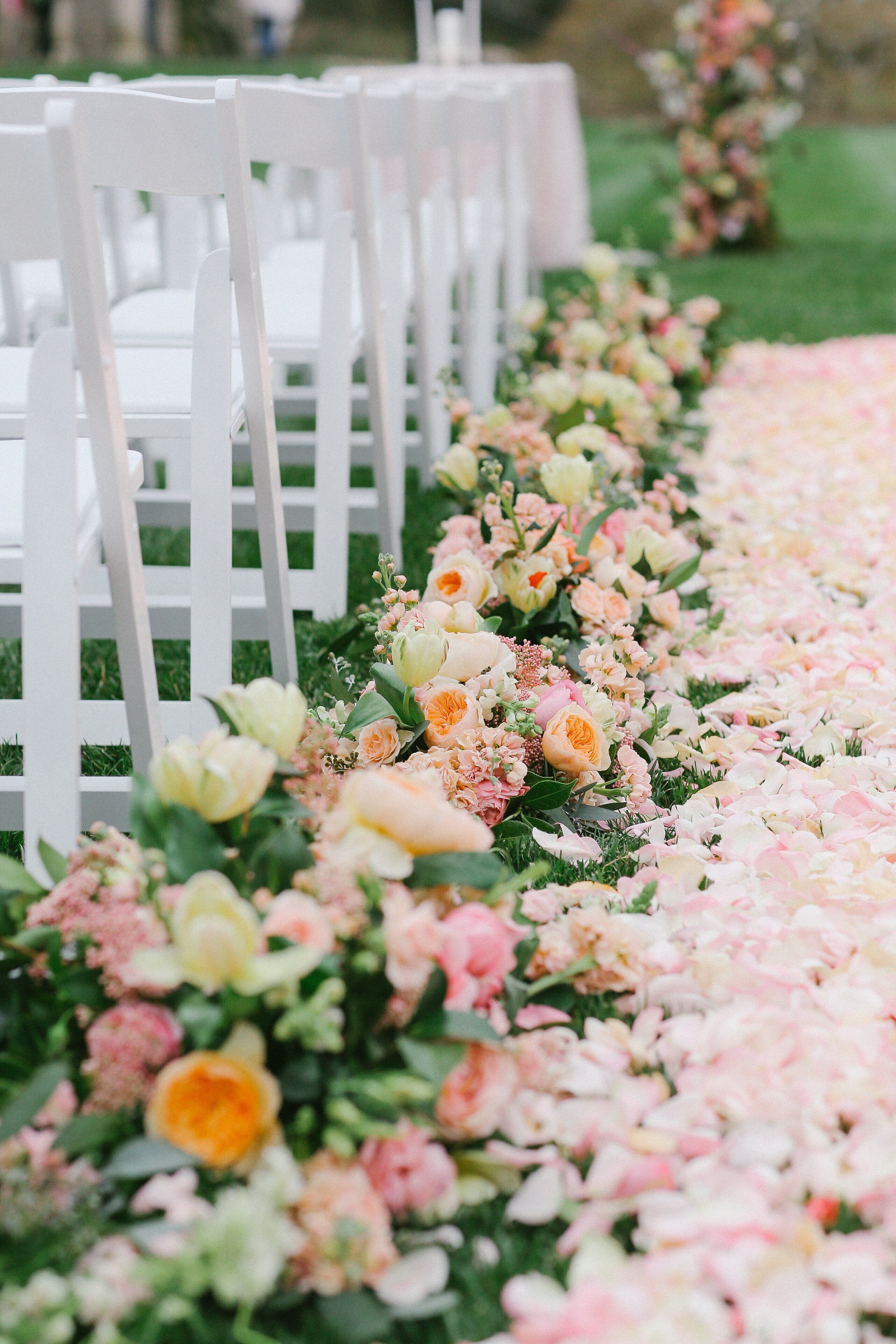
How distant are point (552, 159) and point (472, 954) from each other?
6.50 meters

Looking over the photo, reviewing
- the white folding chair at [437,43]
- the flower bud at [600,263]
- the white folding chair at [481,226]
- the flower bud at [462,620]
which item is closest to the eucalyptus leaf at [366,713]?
the flower bud at [462,620]

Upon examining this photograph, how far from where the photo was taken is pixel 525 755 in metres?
1.62

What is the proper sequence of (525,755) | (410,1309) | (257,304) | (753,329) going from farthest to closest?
(753,329), (257,304), (525,755), (410,1309)

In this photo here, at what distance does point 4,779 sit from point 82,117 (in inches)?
30.7

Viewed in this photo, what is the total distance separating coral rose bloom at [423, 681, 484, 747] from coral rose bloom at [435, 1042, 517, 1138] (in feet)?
1.66

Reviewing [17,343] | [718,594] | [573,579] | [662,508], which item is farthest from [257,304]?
[718,594]

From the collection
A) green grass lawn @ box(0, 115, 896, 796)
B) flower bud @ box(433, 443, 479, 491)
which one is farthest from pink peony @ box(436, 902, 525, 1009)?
flower bud @ box(433, 443, 479, 491)

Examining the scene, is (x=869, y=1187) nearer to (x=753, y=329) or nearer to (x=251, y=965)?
(x=251, y=965)

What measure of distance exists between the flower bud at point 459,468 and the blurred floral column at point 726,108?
18.0 ft

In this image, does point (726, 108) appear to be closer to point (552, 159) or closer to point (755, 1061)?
point (552, 159)

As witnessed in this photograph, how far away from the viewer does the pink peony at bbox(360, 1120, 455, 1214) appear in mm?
1026

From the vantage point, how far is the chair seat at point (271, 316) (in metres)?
2.34

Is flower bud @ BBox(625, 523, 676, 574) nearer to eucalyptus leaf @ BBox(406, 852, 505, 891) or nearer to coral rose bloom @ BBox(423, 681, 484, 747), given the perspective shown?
coral rose bloom @ BBox(423, 681, 484, 747)

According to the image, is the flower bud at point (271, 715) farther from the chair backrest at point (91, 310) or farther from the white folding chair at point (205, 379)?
the white folding chair at point (205, 379)
